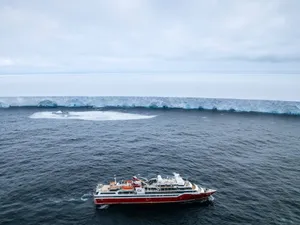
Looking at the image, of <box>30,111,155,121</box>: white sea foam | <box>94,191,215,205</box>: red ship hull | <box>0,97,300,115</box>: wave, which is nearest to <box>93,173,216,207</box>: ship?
<box>94,191,215,205</box>: red ship hull

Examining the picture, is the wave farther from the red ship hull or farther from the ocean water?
the red ship hull

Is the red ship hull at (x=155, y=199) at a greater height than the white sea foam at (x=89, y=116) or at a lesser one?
lesser

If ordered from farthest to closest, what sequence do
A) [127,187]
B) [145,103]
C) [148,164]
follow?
[145,103], [148,164], [127,187]

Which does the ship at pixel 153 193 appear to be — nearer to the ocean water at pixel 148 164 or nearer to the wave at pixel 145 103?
the ocean water at pixel 148 164

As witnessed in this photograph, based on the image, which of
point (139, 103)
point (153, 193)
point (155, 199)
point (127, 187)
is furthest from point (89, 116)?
point (155, 199)

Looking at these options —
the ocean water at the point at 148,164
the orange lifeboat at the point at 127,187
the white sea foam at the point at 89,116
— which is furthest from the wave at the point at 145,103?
the orange lifeboat at the point at 127,187

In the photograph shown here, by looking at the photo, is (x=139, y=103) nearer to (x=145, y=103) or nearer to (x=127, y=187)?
(x=145, y=103)
